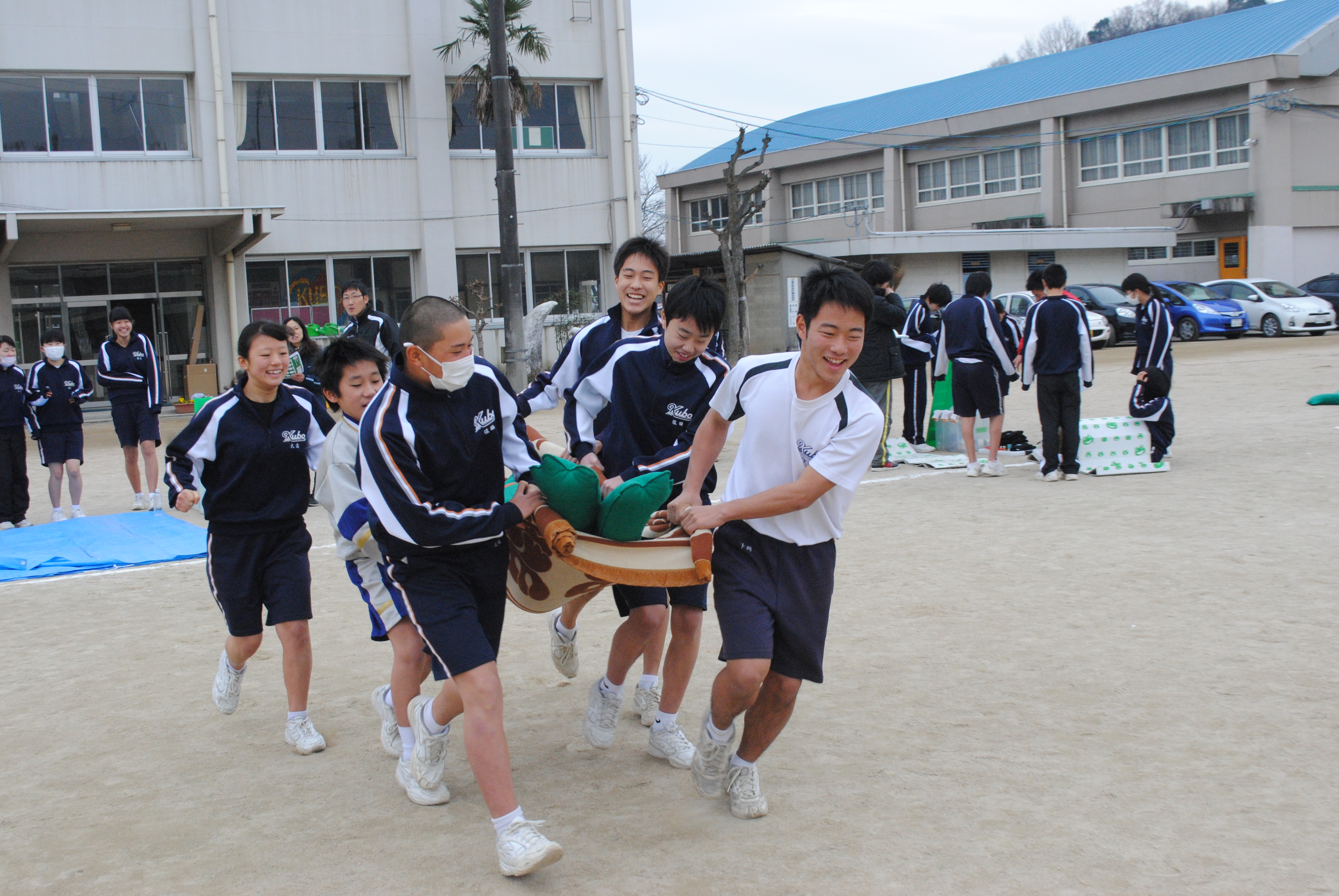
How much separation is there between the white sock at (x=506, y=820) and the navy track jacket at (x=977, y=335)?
323 inches

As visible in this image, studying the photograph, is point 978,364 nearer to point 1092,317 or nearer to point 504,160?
point 504,160

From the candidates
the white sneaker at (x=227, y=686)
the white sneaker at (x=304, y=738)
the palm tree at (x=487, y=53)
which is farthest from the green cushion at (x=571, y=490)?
the palm tree at (x=487, y=53)

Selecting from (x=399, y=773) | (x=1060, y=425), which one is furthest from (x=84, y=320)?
(x=399, y=773)

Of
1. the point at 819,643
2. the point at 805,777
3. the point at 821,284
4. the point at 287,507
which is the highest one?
the point at 821,284

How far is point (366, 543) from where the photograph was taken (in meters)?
4.18

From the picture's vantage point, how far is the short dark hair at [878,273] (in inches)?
427

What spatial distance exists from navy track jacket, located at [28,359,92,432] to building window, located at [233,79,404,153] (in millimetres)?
15152

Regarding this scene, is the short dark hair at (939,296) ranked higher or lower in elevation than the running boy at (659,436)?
higher

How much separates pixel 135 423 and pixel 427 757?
811 cm

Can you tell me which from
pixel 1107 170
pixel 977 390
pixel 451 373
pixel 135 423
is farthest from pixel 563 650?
pixel 1107 170

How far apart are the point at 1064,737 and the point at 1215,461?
7302 millimetres

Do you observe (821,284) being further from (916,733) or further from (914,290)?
(914,290)

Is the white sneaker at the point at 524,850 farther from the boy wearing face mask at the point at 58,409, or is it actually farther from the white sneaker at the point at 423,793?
the boy wearing face mask at the point at 58,409

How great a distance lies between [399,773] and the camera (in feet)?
13.3
